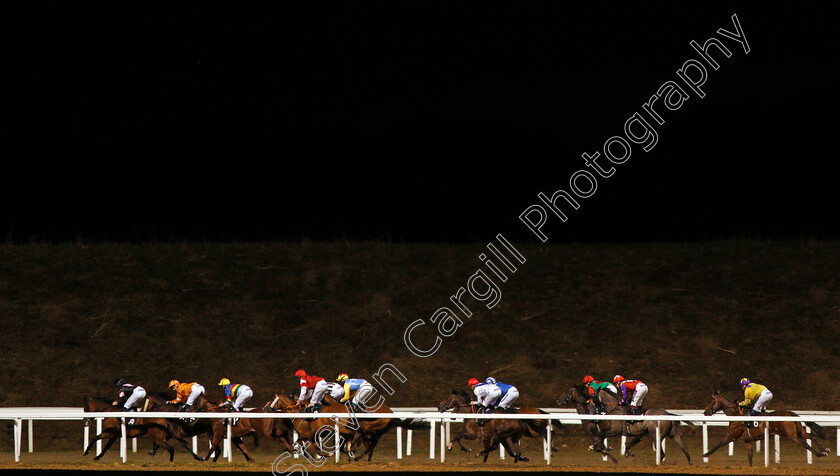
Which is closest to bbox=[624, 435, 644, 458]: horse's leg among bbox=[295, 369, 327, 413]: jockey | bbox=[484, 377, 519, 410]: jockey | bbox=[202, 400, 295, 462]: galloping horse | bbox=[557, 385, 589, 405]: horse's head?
bbox=[557, 385, 589, 405]: horse's head

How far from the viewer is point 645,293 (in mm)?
20578

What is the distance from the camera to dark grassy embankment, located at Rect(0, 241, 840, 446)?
17344 millimetres

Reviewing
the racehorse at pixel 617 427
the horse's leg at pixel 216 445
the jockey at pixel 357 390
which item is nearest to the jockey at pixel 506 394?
the racehorse at pixel 617 427

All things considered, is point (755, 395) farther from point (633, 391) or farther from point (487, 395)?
point (487, 395)

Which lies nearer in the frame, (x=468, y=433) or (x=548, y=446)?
(x=548, y=446)

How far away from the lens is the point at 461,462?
12.3 meters

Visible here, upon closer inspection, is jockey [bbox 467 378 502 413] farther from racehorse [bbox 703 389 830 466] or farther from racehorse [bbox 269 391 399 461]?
racehorse [bbox 703 389 830 466]

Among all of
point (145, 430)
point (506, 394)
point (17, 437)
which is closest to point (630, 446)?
point (506, 394)

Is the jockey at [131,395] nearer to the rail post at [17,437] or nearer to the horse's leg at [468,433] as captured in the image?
the rail post at [17,437]

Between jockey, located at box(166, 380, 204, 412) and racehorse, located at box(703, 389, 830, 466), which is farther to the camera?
jockey, located at box(166, 380, 204, 412)

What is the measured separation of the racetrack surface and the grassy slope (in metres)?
2.63

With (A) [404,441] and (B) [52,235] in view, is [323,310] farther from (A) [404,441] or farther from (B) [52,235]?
(B) [52,235]

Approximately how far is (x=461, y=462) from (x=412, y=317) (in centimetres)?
770

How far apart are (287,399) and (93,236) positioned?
13.4 m
